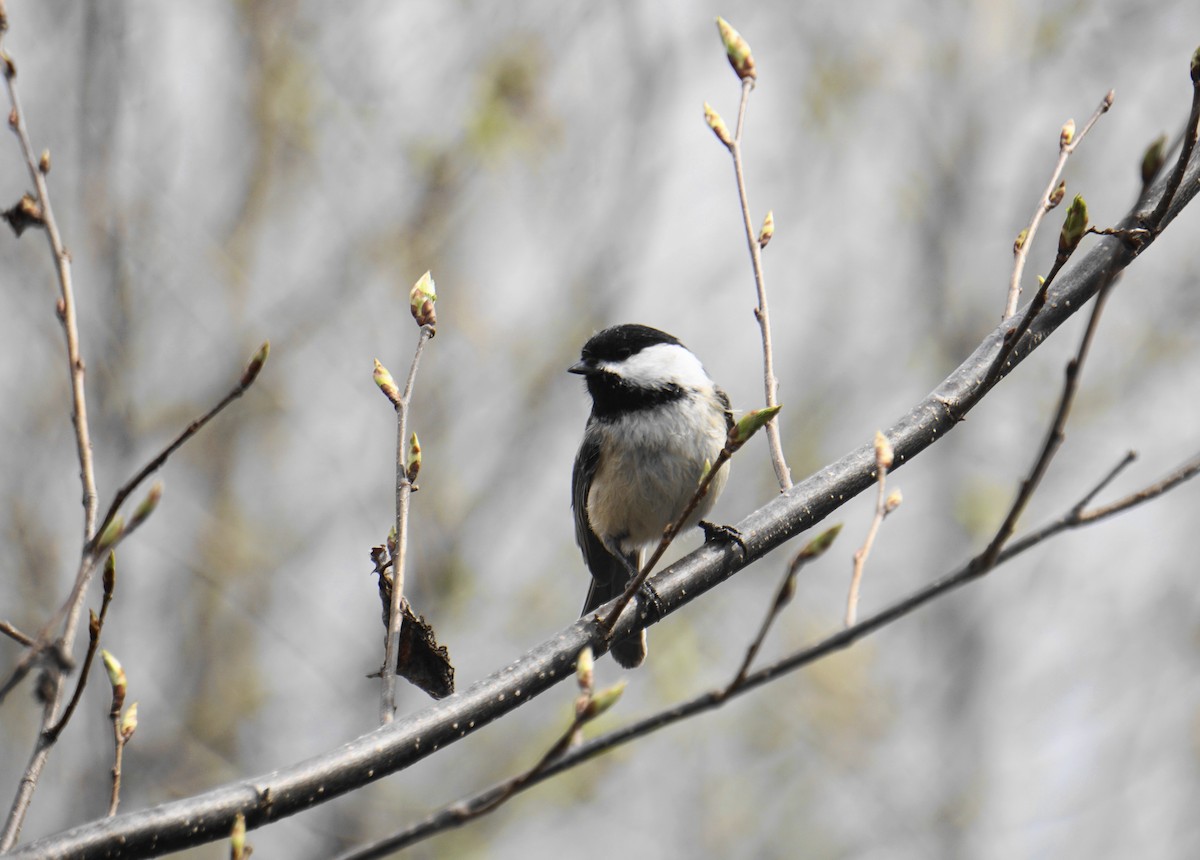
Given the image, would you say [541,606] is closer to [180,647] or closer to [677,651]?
[677,651]

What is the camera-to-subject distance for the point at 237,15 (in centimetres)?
938

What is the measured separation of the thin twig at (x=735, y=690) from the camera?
50.3 inches

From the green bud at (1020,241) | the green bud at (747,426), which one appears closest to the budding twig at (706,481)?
the green bud at (747,426)

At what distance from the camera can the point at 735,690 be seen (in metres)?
1.37

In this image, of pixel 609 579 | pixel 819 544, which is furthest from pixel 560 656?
pixel 609 579

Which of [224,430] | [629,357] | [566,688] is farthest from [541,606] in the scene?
[629,357]

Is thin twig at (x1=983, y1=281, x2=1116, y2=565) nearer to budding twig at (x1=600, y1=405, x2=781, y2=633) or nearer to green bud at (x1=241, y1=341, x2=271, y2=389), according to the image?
budding twig at (x1=600, y1=405, x2=781, y2=633)

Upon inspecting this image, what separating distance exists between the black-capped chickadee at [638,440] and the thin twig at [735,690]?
2.43 meters

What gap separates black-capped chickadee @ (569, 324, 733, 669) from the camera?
4.12 metres

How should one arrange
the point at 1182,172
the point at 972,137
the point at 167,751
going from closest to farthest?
the point at 1182,172 → the point at 167,751 → the point at 972,137

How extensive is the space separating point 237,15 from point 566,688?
6.24m

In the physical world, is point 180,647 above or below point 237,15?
below

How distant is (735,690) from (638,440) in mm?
2816

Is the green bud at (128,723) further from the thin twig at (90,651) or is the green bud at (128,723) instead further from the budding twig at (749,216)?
the budding twig at (749,216)
